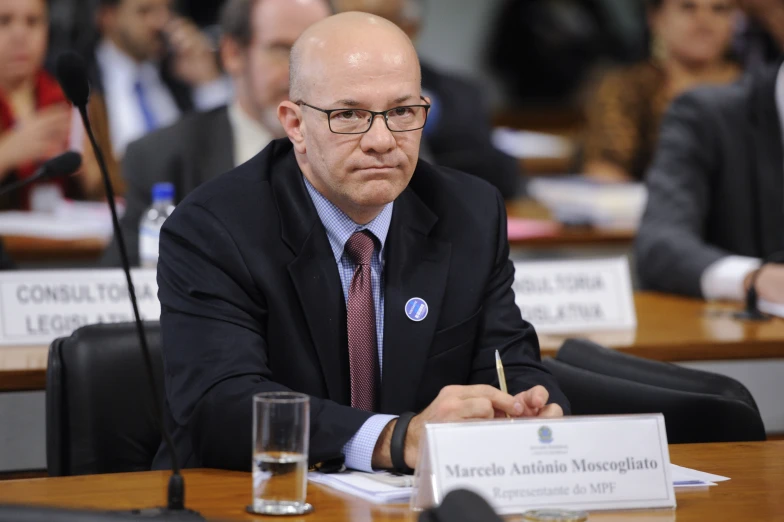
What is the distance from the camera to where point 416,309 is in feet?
6.88

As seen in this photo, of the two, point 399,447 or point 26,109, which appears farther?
point 26,109

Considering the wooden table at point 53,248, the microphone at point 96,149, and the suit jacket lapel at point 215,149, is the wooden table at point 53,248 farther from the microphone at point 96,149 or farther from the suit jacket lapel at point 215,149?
the microphone at point 96,149

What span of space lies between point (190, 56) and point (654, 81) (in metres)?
3.65

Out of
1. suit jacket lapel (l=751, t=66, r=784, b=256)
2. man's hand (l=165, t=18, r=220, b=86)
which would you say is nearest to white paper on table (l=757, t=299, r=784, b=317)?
suit jacket lapel (l=751, t=66, r=784, b=256)

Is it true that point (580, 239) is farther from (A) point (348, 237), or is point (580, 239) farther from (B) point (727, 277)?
(A) point (348, 237)

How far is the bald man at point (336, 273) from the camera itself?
1974mm

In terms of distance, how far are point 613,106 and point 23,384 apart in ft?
11.1

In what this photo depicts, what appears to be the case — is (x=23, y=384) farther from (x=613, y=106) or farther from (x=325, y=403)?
(x=613, y=106)

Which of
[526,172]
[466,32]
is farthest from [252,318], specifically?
[466,32]

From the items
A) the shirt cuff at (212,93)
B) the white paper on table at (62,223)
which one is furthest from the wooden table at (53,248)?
the shirt cuff at (212,93)

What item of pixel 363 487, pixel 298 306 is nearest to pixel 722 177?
pixel 298 306

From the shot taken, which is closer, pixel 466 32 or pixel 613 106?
pixel 613 106

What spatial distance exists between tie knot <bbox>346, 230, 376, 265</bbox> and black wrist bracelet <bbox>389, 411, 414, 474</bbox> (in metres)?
0.43

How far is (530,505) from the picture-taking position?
4.95 ft
